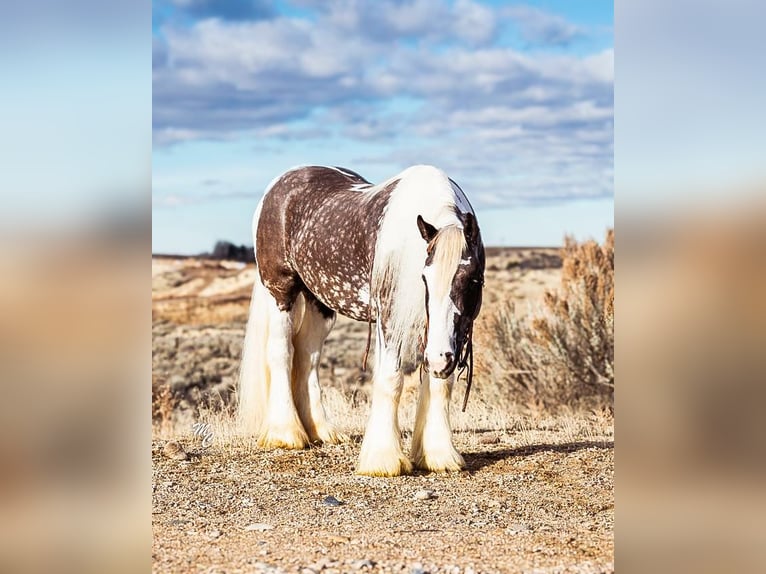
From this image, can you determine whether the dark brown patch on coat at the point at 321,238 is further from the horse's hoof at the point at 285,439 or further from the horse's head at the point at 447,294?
the horse's hoof at the point at 285,439

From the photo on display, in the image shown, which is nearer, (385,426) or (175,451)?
(385,426)

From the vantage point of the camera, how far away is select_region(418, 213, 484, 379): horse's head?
5.27 meters

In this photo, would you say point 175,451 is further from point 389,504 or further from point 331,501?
point 389,504

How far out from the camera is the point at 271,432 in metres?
7.21

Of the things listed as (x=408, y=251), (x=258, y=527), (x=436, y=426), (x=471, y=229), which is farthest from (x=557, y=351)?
(x=258, y=527)

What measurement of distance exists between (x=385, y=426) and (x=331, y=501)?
31.3 inches

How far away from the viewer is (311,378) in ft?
24.6

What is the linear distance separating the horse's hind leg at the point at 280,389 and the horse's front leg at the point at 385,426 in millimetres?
1295
